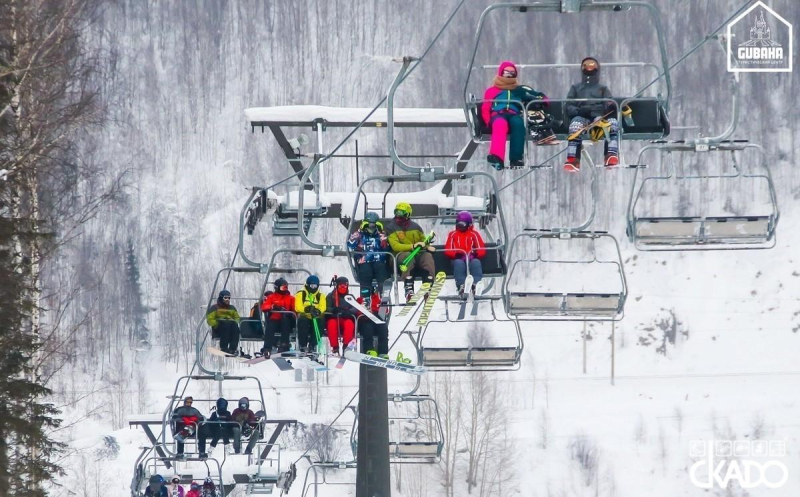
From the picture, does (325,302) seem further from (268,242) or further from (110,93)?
(110,93)

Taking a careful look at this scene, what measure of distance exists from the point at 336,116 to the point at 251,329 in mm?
5717

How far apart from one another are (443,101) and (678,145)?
210 feet

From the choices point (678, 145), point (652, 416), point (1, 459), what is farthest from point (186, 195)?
point (678, 145)

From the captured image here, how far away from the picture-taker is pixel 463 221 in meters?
13.9

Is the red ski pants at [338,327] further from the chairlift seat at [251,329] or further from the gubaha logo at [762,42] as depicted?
the gubaha logo at [762,42]

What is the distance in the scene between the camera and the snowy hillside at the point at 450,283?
54.9 metres

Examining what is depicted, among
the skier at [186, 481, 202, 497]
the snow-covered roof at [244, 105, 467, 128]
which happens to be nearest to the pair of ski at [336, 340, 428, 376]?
the skier at [186, 481, 202, 497]

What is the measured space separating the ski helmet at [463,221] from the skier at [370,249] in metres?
0.69

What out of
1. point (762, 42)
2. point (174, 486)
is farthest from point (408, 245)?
point (762, 42)

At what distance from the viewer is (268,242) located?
2744 inches

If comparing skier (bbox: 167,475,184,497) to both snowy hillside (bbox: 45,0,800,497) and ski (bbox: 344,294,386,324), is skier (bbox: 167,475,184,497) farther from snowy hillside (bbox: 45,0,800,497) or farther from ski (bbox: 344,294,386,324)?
Answer: snowy hillside (bbox: 45,0,800,497)

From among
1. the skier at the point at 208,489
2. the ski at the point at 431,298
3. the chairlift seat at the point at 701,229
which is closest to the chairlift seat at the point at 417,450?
the skier at the point at 208,489

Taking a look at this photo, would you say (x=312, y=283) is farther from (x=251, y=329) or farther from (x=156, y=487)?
(x=156, y=487)

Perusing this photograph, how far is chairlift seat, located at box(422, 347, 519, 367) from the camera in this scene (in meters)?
15.1
